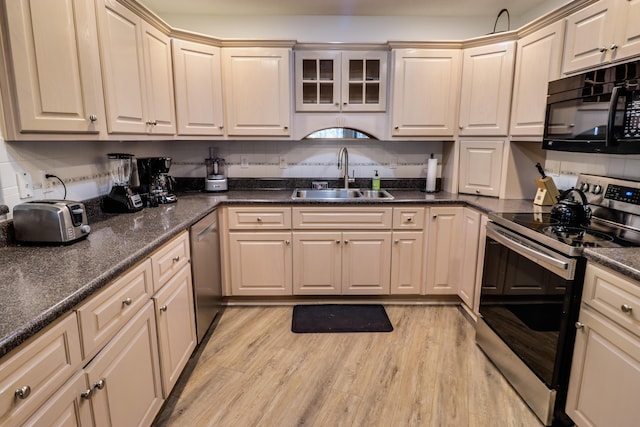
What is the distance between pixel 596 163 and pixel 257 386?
247 cm

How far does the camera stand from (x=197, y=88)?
2848mm

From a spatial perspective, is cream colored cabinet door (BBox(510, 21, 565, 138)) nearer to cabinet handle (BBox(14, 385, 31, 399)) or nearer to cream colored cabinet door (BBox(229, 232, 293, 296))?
cream colored cabinet door (BBox(229, 232, 293, 296))

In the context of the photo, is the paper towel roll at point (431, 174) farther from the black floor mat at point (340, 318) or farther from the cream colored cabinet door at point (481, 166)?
the black floor mat at point (340, 318)

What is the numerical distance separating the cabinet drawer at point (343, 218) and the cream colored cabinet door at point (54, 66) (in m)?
1.51

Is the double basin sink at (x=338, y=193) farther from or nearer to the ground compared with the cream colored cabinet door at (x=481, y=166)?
nearer to the ground

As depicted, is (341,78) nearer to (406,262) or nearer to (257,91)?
(257,91)

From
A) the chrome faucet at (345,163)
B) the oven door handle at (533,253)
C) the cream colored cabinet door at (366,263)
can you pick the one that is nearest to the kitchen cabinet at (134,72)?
the chrome faucet at (345,163)

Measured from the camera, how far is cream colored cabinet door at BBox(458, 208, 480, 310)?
2629mm

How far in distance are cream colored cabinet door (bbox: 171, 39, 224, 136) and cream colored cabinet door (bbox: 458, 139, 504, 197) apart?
6.62 feet

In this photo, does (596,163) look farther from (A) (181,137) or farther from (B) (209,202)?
(A) (181,137)

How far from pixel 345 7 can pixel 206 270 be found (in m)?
2.32

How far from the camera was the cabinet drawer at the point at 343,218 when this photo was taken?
9.30ft

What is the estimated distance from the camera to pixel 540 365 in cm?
177

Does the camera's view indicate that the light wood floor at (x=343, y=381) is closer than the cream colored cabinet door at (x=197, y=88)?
Yes
